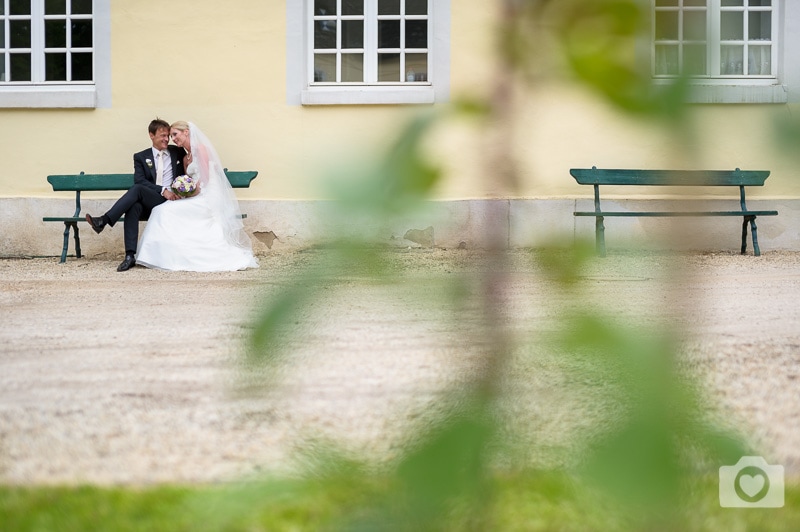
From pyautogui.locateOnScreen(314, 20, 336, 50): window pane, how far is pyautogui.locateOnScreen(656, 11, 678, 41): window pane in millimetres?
8873

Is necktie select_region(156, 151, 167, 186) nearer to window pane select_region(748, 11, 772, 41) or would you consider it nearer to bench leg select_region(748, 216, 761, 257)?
bench leg select_region(748, 216, 761, 257)

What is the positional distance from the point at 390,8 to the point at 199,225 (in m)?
2.56

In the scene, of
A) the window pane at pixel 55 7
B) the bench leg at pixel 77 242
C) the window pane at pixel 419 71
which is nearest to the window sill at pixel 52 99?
the window pane at pixel 55 7

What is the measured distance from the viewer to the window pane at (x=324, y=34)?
9.14m

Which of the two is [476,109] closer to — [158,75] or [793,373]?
[793,373]

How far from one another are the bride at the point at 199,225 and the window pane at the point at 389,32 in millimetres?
1756

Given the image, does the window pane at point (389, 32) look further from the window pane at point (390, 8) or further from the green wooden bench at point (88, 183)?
the green wooden bench at point (88, 183)

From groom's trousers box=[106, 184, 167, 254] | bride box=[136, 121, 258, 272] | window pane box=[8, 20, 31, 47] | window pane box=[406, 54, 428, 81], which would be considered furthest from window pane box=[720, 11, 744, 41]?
window pane box=[8, 20, 31, 47]

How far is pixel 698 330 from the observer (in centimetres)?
57

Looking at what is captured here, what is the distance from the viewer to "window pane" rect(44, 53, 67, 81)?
930 centimetres

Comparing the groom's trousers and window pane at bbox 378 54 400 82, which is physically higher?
window pane at bbox 378 54 400 82

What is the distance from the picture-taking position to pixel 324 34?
30.1 ft

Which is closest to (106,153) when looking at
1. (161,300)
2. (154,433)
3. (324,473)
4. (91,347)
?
(161,300)

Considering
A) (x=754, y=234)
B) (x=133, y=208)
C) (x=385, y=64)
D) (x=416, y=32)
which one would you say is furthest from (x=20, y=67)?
(x=754, y=234)
